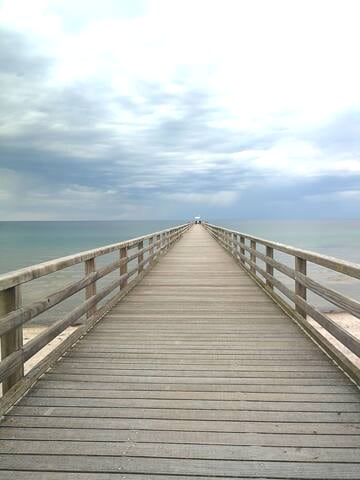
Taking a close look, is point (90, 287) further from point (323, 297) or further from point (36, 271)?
point (323, 297)

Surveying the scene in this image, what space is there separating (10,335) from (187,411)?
1466 mm

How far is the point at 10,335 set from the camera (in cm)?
326

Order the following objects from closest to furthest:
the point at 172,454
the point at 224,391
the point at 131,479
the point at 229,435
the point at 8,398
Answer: the point at 131,479
the point at 172,454
the point at 229,435
the point at 8,398
the point at 224,391

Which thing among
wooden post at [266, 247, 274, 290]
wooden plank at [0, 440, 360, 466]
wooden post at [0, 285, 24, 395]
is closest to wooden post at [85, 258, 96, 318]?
wooden post at [0, 285, 24, 395]

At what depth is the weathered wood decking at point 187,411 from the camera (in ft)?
Answer: 8.02

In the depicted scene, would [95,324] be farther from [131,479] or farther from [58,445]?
[131,479]

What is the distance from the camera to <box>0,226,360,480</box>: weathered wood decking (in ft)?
8.02

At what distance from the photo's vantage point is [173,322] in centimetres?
583

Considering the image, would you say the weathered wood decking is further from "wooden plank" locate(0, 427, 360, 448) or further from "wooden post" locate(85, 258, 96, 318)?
"wooden post" locate(85, 258, 96, 318)

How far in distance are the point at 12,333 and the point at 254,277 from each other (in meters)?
7.22

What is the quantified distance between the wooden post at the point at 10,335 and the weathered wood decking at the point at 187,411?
0.69ft

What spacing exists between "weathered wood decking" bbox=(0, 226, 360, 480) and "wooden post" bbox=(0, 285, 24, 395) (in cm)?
21

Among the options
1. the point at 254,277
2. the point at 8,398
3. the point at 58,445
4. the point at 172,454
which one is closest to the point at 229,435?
the point at 172,454

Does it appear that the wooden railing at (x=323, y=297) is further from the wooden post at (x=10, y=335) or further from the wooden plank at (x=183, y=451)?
the wooden post at (x=10, y=335)
